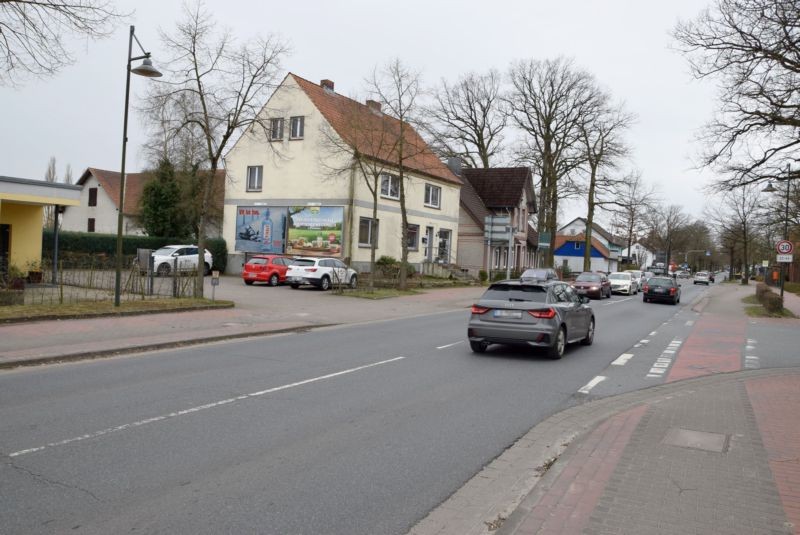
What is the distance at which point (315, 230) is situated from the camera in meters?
35.7

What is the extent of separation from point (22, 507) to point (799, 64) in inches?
838

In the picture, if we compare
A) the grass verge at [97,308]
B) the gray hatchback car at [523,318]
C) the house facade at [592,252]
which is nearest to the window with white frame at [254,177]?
the grass verge at [97,308]

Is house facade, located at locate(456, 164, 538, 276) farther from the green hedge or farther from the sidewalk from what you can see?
the sidewalk

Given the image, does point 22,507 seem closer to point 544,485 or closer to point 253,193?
point 544,485

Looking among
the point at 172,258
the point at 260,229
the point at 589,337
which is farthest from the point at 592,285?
the point at 172,258

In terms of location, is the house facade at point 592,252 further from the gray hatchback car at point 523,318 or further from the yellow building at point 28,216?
the gray hatchback car at point 523,318

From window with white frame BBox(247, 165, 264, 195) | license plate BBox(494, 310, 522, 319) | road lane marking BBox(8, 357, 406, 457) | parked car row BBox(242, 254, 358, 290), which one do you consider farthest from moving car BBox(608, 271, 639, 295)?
road lane marking BBox(8, 357, 406, 457)

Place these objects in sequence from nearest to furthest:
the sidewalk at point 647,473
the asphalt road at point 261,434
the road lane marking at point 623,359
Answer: the sidewalk at point 647,473 → the asphalt road at point 261,434 → the road lane marking at point 623,359

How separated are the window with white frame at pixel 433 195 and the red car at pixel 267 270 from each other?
14.0 m

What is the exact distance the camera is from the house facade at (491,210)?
50.5m

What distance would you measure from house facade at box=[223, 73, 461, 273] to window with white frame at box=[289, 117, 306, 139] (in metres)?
0.06

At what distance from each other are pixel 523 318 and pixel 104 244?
32681 millimetres

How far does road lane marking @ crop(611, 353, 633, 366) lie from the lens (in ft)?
39.8

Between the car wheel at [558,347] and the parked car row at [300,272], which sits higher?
the parked car row at [300,272]
